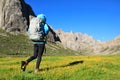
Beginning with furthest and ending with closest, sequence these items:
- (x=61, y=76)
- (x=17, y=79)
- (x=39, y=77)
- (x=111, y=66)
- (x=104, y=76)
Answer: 1. (x=111, y=66)
2. (x=104, y=76)
3. (x=61, y=76)
4. (x=39, y=77)
5. (x=17, y=79)

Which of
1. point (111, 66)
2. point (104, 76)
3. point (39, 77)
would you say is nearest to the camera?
point (39, 77)

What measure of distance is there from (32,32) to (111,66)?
7.31 metres

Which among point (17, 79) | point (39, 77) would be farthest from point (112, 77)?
point (17, 79)

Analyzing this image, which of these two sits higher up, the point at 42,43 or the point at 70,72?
the point at 42,43

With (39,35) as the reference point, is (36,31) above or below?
above

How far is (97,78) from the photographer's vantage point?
1566cm

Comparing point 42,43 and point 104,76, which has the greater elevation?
point 42,43

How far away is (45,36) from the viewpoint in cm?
1692

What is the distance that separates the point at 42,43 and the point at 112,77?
13.7 feet

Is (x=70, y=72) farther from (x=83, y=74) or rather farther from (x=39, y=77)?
(x=39, y=77)

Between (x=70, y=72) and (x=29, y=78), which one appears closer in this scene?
(x=29, y=78)

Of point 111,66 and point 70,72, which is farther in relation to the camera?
point 111,66

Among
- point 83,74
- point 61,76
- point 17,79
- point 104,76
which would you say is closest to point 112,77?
point 104,76

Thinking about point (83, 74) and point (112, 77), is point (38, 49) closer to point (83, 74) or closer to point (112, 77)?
point (83, 74)
